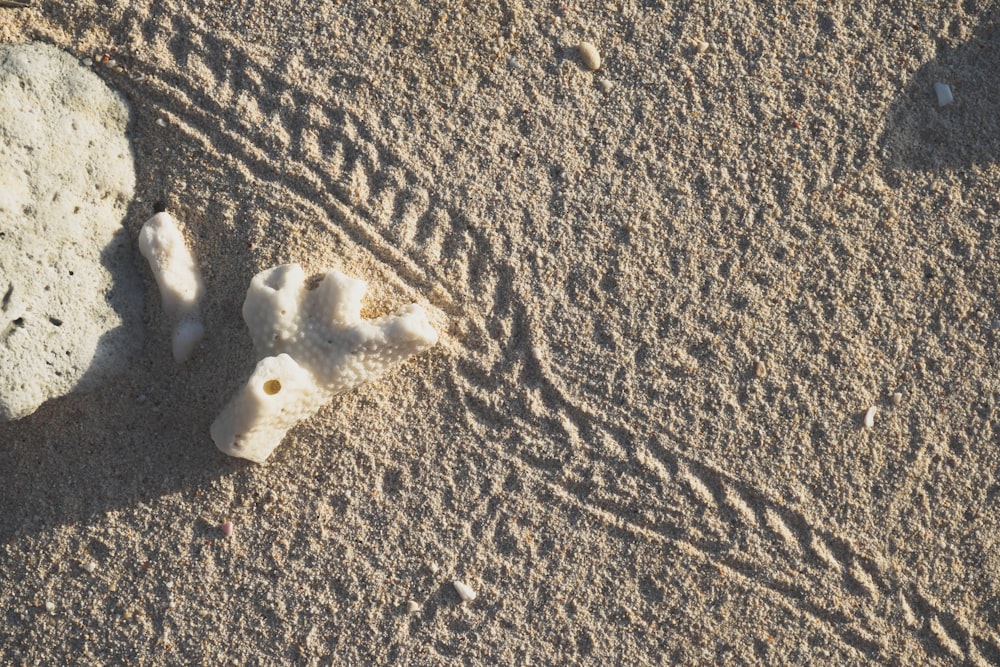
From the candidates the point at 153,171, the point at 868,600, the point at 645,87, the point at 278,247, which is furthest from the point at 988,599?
the point at 153,171

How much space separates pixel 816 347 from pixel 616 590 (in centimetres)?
88

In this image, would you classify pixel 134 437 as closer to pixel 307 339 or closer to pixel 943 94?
pixel 307 339

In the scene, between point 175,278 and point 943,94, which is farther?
point 943,94

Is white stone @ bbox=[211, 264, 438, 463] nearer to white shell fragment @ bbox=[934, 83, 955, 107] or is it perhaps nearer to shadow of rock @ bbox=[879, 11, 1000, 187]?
shadow of rock @ bbox=[879, 11, 1000, 187]

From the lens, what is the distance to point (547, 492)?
2145mm

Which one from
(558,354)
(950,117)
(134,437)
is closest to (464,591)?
(558,354)

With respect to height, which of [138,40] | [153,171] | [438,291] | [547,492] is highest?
[138,40]

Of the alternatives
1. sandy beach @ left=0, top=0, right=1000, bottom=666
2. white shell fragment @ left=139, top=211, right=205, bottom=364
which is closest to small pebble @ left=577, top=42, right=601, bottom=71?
sandy beach @ left=0, top=0, right=1000, bottom=666

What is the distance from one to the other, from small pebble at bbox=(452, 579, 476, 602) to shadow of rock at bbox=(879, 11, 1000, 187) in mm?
1650

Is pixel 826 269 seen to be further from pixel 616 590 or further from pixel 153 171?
pixel 153 171

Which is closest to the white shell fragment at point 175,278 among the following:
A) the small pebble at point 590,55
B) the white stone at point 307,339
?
the white stone at point 307,339

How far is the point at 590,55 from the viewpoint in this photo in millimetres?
2146

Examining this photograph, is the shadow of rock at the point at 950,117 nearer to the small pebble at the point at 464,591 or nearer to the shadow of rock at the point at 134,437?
the small pebble at the point at 464,591

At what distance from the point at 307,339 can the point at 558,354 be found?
26.8 inches
